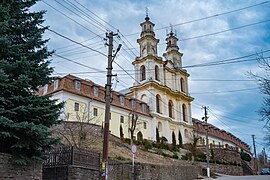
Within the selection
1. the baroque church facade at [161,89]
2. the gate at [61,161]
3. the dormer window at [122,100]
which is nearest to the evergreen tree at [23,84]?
the gate at [61,161]

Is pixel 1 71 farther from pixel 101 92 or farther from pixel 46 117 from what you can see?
pixel 101 92

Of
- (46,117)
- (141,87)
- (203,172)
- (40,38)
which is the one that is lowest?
(203,172)

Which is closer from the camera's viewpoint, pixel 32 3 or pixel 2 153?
pixel 2 153

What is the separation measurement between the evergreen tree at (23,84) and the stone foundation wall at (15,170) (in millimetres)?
309

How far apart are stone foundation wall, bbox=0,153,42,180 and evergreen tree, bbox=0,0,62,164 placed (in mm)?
309

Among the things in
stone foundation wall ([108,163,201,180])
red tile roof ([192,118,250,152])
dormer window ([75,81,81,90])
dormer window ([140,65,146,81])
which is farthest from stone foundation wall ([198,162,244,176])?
dormer window ([140,65,146,81])

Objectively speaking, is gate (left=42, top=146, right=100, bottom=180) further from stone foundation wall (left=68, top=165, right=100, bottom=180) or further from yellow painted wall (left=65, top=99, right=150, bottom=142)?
yellow painted wall (left=65, top=99, right=150, bottom=142)

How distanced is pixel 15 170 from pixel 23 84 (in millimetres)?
2902

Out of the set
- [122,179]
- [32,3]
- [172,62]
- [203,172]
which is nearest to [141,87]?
[172,62]

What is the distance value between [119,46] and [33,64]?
4324 mm

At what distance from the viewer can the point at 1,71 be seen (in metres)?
9.60

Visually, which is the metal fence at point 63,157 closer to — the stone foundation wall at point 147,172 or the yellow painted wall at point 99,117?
the stone foundation wall at point 147,172

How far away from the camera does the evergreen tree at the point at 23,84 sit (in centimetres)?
1004

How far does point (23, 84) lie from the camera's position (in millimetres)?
10469
